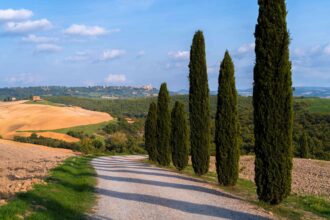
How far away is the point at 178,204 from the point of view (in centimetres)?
1383

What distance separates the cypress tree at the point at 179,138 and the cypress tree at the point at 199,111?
346cm

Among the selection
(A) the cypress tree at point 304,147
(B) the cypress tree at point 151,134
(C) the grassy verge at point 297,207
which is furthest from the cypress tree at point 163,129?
(A) the cypress tree at point 304,147

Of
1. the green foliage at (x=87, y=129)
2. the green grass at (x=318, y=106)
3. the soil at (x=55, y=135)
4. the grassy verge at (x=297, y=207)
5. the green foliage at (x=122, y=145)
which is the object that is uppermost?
the green grass at (x=318, y=106)

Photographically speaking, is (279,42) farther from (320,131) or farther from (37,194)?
(320,131)

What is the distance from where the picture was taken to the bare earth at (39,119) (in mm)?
84062

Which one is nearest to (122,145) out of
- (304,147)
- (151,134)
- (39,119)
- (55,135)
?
(55,135)

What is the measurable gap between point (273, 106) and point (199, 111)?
966 cm

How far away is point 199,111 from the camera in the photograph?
23.3 metres

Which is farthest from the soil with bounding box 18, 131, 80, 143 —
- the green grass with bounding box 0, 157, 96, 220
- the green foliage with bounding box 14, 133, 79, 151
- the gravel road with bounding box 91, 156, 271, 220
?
the green grass with bounding box 0, 157, 96, 220

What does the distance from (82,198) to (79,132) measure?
6940 cm

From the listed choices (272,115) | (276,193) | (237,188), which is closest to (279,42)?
(272,115)

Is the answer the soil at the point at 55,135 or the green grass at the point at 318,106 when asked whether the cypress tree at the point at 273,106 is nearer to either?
the soil at the point at 55,135

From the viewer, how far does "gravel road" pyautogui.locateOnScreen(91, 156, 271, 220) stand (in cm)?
1223

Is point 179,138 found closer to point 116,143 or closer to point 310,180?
point 310,180
